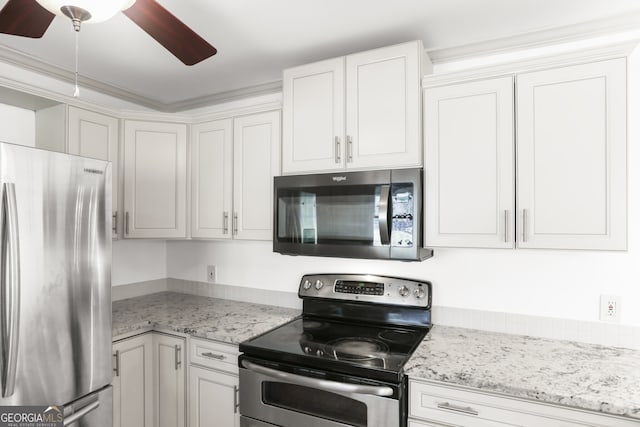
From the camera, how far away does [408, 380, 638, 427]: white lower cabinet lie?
1.30 metres

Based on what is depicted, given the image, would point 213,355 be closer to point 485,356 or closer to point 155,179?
point 155,179

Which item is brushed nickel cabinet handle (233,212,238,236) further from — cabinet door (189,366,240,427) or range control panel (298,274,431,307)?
cabinet door (189,366,240,427)

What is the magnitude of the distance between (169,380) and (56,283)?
41.0 inches

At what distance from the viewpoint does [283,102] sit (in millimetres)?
2156

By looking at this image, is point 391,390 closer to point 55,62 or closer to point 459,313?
point 459,313

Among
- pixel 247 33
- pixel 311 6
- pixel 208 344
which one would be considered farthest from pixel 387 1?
pixel 208 344

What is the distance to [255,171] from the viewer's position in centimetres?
230

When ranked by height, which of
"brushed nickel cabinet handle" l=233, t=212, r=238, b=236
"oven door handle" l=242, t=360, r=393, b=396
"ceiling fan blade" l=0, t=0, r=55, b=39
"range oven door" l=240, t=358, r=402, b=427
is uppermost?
"ceiling fan blade" l=0, t=0, r=55, b=39

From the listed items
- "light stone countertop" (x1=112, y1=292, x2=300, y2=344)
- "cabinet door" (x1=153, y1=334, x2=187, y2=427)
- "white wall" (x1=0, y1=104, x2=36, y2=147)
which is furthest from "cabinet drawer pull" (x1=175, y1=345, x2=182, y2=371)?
"white wall" (x1=0, y1=104, x2=36, y2=147)

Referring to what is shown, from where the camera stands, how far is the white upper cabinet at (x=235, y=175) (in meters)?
2.26

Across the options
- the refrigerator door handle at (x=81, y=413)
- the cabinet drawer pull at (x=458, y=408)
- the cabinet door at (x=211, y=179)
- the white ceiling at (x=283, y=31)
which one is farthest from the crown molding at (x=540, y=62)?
the refrigerator door handle at (x=81, y=413)

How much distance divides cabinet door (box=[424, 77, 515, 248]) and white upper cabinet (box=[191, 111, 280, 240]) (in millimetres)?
915

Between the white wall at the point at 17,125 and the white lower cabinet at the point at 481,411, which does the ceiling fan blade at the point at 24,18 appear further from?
the white lower cabinet at the point at 481,411

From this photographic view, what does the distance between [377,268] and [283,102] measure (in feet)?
3.67
